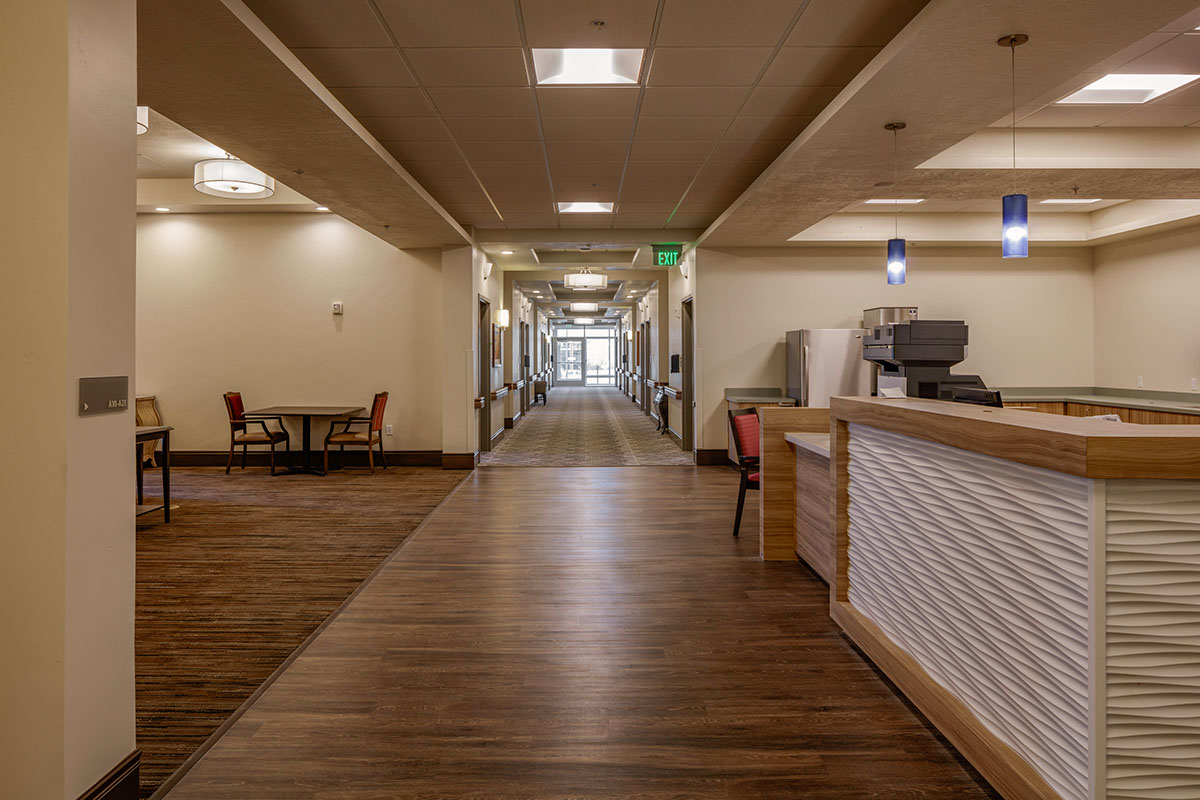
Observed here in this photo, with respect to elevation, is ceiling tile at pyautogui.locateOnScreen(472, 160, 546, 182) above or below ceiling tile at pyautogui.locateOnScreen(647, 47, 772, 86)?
above

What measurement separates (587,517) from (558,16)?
12.4 feet

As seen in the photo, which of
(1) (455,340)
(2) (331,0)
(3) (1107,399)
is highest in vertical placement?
(2) (331,0)

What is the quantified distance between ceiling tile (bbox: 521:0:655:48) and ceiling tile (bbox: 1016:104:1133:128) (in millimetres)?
3149

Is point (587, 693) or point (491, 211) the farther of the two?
point (491, 211)

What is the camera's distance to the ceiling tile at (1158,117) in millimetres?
4633

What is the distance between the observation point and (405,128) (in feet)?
15.7

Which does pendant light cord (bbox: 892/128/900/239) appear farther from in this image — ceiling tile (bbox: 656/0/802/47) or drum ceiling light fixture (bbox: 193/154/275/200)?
drum ceiling light fixture (bbox: 193/154/275/200)

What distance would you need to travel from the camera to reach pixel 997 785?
6.53 ft

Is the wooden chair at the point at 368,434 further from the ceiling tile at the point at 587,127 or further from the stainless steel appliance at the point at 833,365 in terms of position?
the stainless steel appliance at the point at 833,365

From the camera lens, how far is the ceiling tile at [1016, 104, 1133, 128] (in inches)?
182

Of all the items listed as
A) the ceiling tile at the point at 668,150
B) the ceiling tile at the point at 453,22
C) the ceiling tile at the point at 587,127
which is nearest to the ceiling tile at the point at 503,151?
the ceiling tile at the point at 587,127

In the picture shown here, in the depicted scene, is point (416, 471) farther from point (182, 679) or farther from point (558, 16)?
point (558, 16)

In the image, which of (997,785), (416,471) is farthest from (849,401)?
(416,471)

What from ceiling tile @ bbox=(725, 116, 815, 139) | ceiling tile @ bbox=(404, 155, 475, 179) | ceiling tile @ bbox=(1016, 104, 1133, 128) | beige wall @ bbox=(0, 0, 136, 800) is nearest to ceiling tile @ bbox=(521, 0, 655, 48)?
ceiling tile @ bbox=(725, 116, 815, 139)
